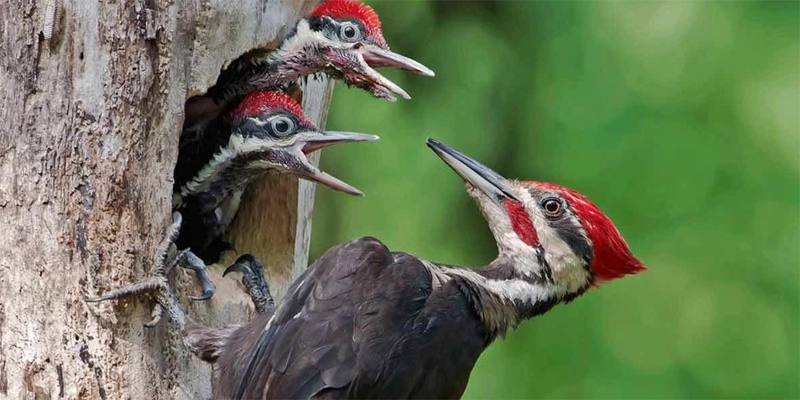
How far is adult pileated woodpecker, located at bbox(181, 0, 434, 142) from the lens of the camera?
123 inches

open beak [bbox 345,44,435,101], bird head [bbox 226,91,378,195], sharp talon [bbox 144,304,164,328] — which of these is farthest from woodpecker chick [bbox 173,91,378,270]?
sharp talon [bbox 144,304,164,328]

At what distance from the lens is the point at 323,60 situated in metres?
3.15

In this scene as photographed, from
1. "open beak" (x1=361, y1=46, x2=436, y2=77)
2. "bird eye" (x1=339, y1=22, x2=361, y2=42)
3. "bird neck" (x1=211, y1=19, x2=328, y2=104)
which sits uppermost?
"bird eye" (x1=339, y1=22, x2=361, y2=42)

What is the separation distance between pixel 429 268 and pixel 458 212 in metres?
1.69

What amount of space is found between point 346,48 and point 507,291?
2.62ft

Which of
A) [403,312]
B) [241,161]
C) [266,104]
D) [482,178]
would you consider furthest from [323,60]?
[403,312]

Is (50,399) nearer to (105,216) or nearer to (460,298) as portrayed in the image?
(105,216)

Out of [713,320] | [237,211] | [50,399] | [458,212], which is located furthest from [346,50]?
[713,320]

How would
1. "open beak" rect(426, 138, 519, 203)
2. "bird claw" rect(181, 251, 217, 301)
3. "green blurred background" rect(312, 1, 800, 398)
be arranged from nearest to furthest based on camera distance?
"bird claw" rect(181, 251, 217, 301) → "open beak" rect(426, 138, 519, 203) → "green blurred background" rect(312, 1, 800, 398)

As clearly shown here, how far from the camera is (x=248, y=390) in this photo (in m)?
2.69

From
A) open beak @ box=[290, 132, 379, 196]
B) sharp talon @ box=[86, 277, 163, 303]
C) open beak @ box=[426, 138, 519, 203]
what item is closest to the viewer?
sharp talon @ box=[86, 277, 163, 303]

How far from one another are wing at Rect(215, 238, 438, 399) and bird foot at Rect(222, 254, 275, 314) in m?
0.23

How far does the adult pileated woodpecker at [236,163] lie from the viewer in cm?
302

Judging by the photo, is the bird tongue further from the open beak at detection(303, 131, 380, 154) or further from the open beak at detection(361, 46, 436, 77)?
the open beak at detection(361, 46, 436, 77)
